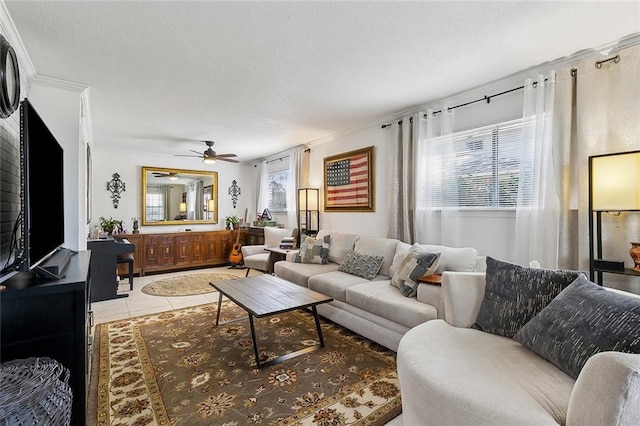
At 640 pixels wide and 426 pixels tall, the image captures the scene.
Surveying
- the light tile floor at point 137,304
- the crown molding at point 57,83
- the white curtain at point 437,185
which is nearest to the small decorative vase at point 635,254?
the white curtain at point 437,185

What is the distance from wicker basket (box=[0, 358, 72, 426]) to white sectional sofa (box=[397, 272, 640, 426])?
1.43 meters

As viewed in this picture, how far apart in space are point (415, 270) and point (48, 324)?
2.45m

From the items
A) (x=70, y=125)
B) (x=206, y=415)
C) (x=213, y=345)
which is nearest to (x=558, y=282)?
(x=206, y=415)

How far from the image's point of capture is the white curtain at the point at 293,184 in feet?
17.9

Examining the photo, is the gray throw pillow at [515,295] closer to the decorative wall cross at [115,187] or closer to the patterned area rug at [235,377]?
the patterned area rug at [235,377]

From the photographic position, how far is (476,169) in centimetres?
307

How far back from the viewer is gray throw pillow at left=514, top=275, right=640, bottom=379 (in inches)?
46.3

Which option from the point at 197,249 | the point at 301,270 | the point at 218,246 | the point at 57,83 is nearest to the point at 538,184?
the point at 301,270

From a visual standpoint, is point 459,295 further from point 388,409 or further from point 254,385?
point 254,385

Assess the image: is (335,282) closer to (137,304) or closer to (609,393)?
(609,393)

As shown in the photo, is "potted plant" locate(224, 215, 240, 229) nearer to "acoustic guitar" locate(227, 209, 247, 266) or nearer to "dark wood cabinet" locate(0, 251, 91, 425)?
"acoustic guitar" locate(227, 209, 247, 266)

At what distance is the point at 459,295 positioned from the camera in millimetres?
1891

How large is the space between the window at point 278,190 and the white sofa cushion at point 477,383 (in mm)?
4774

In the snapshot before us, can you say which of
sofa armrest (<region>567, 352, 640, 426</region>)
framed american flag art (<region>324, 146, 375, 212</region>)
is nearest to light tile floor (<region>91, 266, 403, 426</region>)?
framed american flag art (<region>324, 146, 375, 212</region>)
